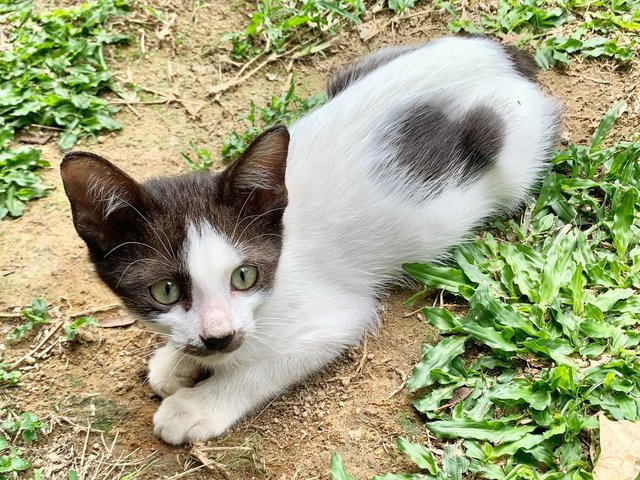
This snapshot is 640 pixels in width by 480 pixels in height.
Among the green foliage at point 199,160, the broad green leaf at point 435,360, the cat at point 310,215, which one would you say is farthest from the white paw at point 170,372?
the green foliage at point 199,160

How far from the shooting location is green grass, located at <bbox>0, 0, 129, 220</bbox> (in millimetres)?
3852

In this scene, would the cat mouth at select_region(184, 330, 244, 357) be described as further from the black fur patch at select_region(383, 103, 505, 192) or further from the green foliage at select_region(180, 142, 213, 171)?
the green foliage at select_region(180, 142, 213, 171)

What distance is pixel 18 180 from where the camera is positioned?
3.74m

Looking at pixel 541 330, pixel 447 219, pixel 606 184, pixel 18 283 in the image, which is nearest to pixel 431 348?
pixel 541 330

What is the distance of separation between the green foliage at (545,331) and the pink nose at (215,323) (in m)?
0.80

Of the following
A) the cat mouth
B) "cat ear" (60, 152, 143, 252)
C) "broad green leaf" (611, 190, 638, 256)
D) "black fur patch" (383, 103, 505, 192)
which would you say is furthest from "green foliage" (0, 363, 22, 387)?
"broad green leaf" (611, 190, 638, 256)

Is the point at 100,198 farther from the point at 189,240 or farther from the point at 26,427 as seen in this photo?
the point at 26,427

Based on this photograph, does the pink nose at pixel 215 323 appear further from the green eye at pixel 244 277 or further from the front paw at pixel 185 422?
the front paw at pixel 185 422

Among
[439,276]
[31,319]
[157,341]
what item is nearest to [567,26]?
[439,276]

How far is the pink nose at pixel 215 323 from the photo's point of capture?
225 cm

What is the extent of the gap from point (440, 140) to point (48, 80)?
2.73 metres

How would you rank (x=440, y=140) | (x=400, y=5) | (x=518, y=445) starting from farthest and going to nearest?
(x=400, y=5) → (x=440, y=140) → (x=518, y=445)

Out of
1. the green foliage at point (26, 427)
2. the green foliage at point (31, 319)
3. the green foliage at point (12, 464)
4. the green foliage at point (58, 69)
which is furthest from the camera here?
the green foliage at point (58, 69)

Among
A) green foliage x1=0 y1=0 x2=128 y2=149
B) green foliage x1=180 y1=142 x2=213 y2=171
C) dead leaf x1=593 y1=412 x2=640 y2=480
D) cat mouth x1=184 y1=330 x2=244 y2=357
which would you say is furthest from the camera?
green foliage x1=0 y1=0 x2=128 y2=149
